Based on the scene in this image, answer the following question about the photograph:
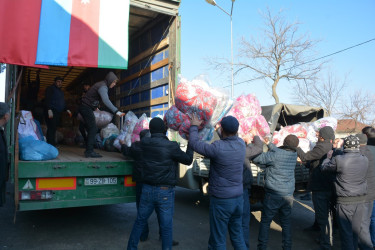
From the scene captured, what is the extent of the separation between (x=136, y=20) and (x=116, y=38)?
1.27m

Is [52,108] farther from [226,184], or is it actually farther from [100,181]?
[226,184]

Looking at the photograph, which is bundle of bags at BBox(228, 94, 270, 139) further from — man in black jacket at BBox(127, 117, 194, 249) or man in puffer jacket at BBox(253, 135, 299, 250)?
man in black jacket at BBox(127, 117, 194, 249)

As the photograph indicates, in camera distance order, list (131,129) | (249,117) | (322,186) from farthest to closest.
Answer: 1. (131,129)
2. (249,117)
3. (322,186)

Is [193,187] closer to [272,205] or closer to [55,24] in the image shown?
[272,205]

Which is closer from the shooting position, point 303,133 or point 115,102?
point 303,133

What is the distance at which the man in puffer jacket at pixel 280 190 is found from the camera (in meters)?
3.55

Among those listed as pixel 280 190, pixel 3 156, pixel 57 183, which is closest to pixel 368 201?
pixel 280 190

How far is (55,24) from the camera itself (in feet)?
14.1

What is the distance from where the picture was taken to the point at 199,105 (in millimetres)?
3580

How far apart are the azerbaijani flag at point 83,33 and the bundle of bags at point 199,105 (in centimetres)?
145

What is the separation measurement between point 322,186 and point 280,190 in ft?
2.37

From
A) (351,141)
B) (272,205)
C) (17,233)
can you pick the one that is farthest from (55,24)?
(351,141)

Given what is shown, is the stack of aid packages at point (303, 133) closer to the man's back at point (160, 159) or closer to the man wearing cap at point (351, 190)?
the man wearing cap at point (351, 190)

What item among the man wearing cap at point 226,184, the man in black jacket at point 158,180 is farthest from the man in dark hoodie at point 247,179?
the man in black jacket at point 158,180
